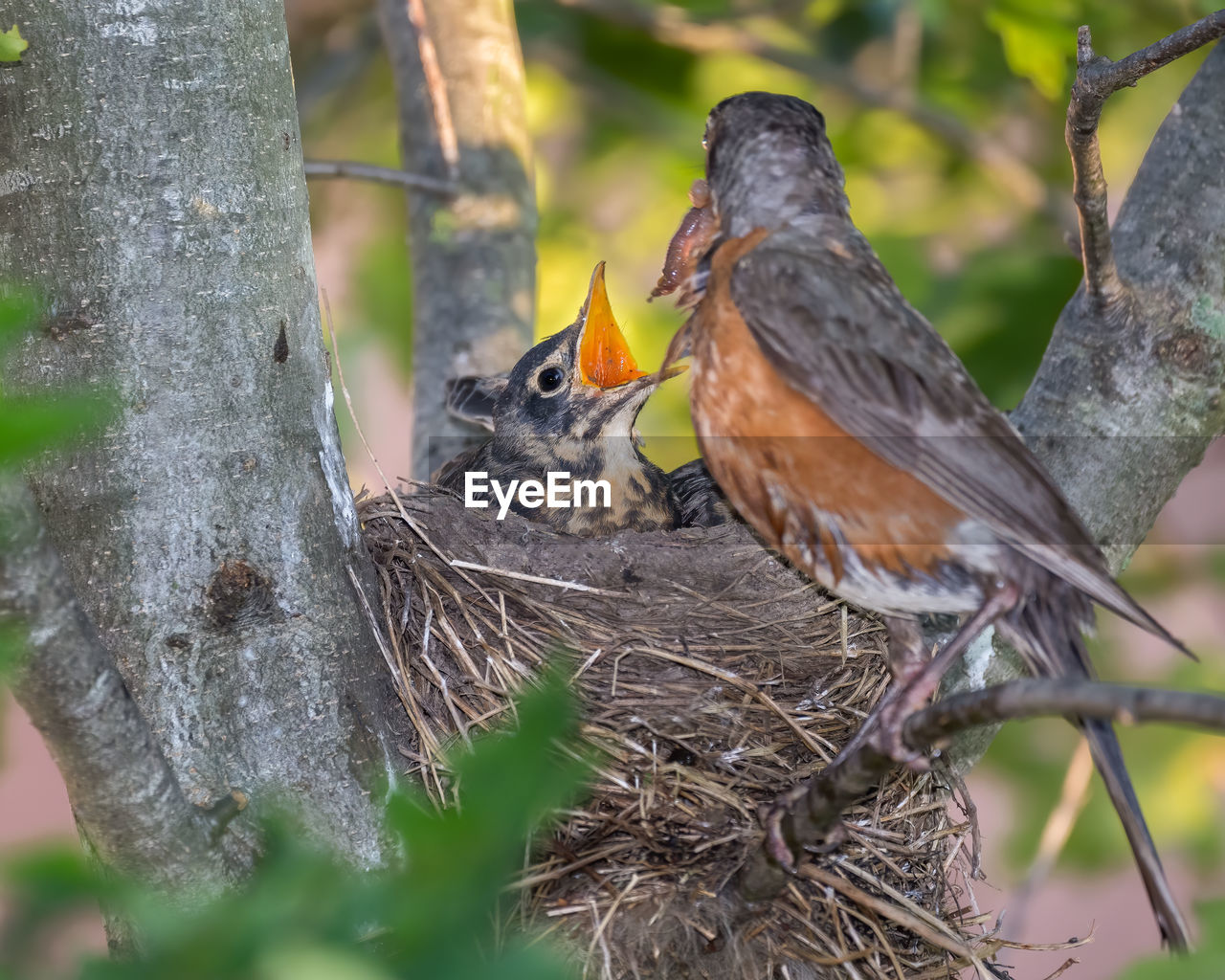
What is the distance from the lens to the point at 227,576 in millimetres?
2369

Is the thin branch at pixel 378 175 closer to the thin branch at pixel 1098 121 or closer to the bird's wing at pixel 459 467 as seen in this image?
the bird's wing at pixel 459 467

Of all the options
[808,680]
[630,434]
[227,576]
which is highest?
[227,576]

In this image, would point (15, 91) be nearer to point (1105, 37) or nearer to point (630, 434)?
point (630, 434)

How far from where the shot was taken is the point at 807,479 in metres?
2.51

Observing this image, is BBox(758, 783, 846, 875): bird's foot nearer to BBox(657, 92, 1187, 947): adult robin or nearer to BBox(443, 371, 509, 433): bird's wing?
BBox(657, 92, 1187, 947): adult robin

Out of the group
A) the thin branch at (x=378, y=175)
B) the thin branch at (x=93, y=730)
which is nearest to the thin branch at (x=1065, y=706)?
the thin branch at (x=93, y=730)

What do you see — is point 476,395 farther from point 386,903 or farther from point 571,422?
point 386,903

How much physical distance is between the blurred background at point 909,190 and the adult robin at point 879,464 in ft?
6.82

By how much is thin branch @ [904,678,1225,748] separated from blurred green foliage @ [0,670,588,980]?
0.71m

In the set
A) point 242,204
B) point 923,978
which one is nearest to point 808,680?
point 923,978

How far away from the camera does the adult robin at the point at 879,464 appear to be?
2.42m

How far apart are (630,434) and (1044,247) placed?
2079 millimetres

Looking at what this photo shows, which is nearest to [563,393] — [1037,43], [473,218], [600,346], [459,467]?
[600,346]

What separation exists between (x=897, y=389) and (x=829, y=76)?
119 inches
